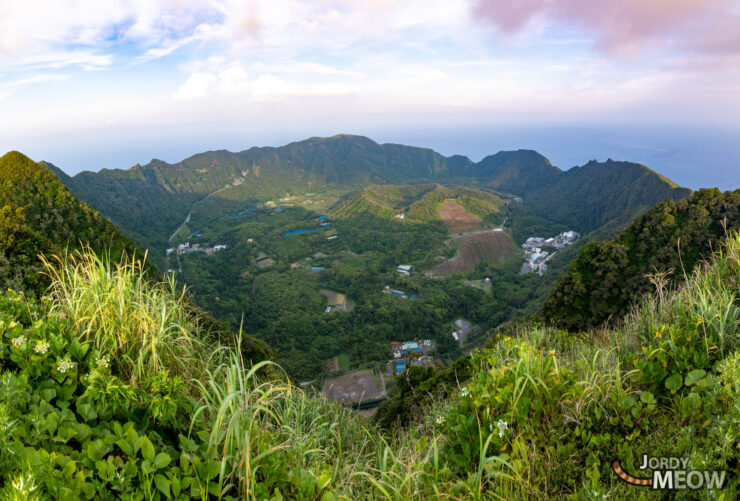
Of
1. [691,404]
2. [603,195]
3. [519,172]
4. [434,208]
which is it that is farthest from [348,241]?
[519,172]

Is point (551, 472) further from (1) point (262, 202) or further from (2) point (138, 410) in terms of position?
(1) point (262, 202)

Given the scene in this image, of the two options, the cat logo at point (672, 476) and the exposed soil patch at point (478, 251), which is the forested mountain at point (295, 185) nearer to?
the exposed soil patch at point (478, 251)

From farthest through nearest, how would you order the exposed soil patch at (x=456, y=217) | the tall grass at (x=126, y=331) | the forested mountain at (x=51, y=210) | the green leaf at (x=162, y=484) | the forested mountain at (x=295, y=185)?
1. the forested mountain at (x=295, y=185)
2. the exposed soil patch at (x=456, y=217)
3. the forested mountain at (x=51, y=210)
4. the tall grass at (x=126, y=331)
5. the green leaf at (x=162, y=484)

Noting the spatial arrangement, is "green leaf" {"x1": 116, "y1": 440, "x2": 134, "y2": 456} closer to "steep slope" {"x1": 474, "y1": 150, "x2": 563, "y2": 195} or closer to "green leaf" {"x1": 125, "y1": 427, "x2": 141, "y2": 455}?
"green leaf" {"x1": 125, "y1": 427, "x2": 141, "y2": 455}

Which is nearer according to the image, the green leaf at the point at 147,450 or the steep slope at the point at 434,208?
Result: the green leaf at the point at 147,450

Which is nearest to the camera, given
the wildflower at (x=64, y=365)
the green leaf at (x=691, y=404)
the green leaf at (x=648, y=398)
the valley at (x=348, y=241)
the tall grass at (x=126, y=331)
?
the wildflower at (x=64, y=365)

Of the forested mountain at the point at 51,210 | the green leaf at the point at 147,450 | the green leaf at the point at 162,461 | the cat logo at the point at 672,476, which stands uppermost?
the forested mountain at the point at 51,210

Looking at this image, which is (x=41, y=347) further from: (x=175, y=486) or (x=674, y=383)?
(x=674, y=383)

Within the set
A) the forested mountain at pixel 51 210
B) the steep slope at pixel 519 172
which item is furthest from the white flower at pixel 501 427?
the steep slope at pixel 519 172
